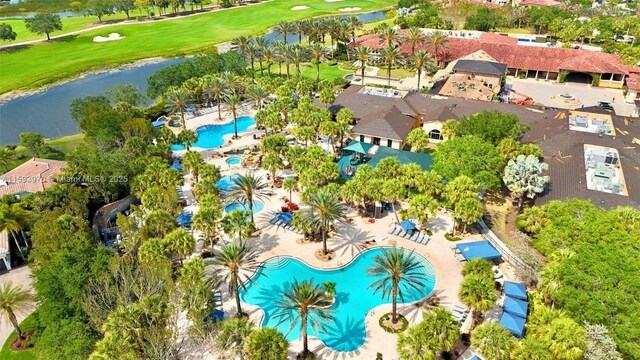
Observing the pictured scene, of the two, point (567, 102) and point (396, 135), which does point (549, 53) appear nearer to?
point (567, 102)

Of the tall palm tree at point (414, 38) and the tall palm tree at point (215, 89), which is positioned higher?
the tall palm tree at point (414, 38)

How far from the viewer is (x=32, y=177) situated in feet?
182

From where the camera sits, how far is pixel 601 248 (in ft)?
119

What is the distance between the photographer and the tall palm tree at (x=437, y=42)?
101 metres

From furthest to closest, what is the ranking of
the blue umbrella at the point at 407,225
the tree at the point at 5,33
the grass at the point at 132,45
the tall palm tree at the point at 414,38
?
the tree at the point at 5,33 → the grass at the point at 132,45 → the tall palm tree at the point at 414,38 → the blue umbrella at the point at 407,225

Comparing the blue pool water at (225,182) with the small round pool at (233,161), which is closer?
the blue pool water at (225,182)

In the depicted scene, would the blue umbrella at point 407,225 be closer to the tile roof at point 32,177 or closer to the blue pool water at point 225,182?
the blue pool water at point 225,182

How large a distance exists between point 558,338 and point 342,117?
153ft

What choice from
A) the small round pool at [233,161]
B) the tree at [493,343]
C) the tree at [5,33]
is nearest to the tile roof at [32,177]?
the small round pool at [233,161]

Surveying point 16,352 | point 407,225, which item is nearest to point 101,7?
point 16,352

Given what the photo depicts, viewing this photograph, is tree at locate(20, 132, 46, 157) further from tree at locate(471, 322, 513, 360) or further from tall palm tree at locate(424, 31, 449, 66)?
tall palm tree at locate(424, 31, 449, 66)

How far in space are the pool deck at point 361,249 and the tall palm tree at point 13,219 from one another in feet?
74.7

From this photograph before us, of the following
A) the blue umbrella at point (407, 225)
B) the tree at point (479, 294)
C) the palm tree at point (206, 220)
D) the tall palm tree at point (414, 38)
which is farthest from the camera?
the tall palm tree at point (414, 38)

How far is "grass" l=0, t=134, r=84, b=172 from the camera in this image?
65.4m
